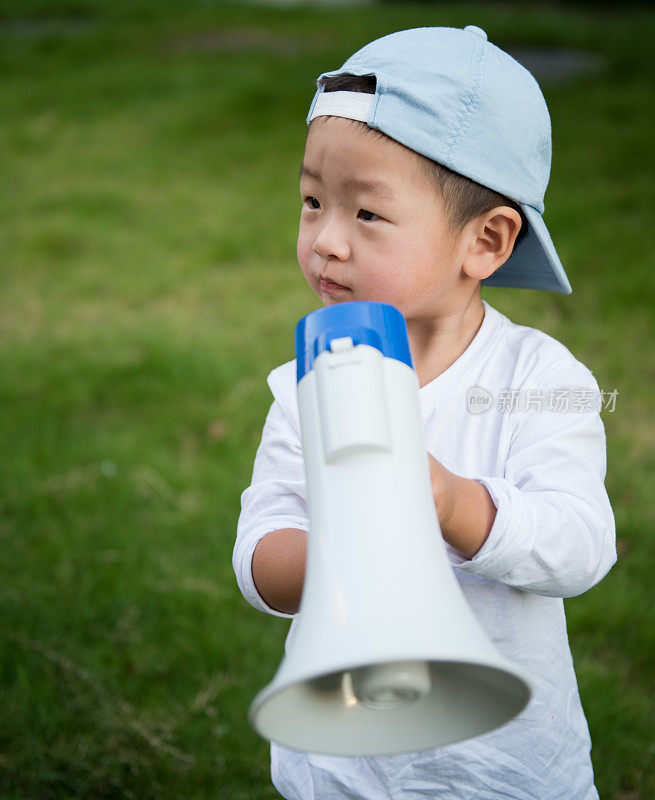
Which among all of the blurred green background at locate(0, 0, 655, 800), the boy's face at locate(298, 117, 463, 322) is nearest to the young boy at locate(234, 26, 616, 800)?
the boy's face at locate(298, 117, 463, 322)

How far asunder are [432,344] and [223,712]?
1.22 m

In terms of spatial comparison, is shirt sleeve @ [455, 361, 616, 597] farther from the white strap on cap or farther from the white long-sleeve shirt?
the white strap on cap

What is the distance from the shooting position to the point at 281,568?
1312mm

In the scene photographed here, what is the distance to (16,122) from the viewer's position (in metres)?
7.26

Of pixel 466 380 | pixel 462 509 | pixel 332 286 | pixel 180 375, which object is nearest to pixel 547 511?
pixel 462 509

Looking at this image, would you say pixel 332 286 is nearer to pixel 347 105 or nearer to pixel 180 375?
pixel 347 105

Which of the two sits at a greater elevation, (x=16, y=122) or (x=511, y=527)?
(x=16, y=122)

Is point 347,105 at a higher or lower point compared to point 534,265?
higher

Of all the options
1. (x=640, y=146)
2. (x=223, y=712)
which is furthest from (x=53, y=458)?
(x=640, y=146)

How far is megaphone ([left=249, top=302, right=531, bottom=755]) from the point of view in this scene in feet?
2.75

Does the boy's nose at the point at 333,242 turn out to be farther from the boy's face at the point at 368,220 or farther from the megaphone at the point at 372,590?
the megaphone at the point at 372,590

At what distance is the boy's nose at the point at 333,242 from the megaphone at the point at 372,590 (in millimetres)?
307

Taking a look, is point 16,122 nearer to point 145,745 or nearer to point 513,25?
point 513,25

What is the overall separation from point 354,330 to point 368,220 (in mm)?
384
